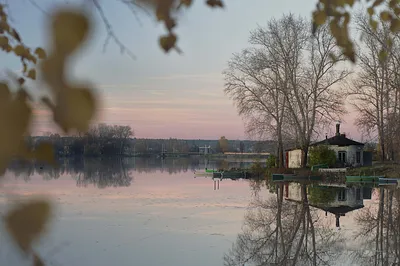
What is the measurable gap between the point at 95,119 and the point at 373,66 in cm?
3250

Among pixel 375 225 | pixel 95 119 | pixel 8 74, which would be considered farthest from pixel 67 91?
pixel 375 225

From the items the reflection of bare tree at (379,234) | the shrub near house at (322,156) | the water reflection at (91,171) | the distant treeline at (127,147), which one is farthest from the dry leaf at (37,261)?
the distant treeline at (127,147)

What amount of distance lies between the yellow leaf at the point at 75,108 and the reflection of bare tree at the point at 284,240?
30.5 ft

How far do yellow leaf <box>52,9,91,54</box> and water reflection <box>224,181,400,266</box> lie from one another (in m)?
9.42

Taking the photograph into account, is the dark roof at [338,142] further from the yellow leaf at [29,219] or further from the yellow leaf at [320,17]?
the yellow leaf at [29,219]

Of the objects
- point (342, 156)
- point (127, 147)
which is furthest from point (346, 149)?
point (127, 147)

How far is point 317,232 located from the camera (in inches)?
521

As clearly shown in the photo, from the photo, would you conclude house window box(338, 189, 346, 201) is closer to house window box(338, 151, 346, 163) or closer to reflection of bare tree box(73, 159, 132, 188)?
house window box(338, 151, 346, 163)

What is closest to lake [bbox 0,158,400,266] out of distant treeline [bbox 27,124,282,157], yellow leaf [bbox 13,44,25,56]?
yellow leaf [bbox 13,44,25,56]

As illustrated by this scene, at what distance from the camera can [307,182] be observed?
29.3m

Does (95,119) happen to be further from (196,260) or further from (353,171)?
(353,171)

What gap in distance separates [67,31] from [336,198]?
21357mm

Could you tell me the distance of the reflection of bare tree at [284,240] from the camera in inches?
410

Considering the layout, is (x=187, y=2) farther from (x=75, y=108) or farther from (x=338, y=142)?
(x=338, y=142)
